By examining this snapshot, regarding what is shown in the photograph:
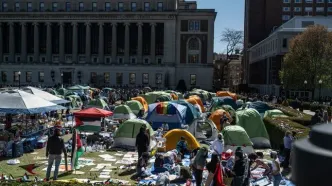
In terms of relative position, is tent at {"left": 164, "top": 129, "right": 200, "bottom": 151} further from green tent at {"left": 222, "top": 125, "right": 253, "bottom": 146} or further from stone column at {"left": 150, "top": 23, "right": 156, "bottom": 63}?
stone column at {"left": 150, "top": 23, "right": 156, "bottom": 63}

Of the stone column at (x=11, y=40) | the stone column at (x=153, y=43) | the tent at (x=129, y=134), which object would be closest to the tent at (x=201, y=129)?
the tent at (x=129, y=134)

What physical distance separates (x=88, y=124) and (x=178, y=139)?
6.49m

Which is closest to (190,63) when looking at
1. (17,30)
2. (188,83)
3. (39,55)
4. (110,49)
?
(188,83)

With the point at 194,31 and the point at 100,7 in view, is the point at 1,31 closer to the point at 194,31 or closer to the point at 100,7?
the point at 100,7

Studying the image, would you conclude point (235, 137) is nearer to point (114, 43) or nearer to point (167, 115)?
point (167, 115)

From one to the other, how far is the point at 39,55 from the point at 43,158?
78517 millimetres

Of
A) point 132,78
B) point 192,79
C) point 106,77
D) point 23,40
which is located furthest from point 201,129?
point 23,40

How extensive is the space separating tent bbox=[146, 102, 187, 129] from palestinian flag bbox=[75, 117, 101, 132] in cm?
415

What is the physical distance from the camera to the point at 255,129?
23.2 meters

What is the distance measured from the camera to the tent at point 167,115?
88.0 feet

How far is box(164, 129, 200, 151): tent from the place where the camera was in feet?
64.4

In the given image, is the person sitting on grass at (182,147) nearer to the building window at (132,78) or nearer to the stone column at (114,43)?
the building window at (132,78)

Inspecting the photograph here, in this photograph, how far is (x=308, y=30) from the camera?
53.4 meters

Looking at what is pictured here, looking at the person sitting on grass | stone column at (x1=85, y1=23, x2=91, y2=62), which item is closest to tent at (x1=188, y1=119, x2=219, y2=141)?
the person sitting on grass
